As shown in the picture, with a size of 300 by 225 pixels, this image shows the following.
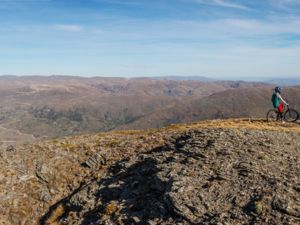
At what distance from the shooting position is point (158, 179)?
2781 centimetres

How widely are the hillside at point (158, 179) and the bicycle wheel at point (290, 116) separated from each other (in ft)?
15.1

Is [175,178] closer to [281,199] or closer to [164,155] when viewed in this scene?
[164,155]

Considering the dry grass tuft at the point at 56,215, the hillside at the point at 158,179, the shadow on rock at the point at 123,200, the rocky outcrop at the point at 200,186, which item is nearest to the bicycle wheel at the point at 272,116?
the hillside at the point at 158,179

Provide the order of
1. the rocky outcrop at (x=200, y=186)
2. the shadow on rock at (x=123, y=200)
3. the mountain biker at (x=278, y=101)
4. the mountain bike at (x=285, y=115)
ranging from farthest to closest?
the mountain bike at (x=285, y=115), the mountain biker at (x=278, y=101), the shadow on rock at (x=123, y=200), the rocky outcrop at (x=200, y=186)

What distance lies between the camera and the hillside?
76.1 ft

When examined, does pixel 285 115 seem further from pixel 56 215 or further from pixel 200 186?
pixel 56 215

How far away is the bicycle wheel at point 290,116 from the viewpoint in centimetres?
4501

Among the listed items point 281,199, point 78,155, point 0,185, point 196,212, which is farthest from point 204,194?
point 0,185

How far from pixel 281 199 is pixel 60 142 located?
25721 mm

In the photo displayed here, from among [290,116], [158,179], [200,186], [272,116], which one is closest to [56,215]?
[158,179]

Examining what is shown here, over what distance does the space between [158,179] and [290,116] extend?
25.9m

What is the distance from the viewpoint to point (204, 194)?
2459cm

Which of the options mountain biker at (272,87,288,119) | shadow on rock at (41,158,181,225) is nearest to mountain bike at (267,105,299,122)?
mountain biker at (272,87,288,119)

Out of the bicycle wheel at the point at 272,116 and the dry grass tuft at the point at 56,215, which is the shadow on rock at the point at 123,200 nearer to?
the dry grass tuft at the point at 56,215
